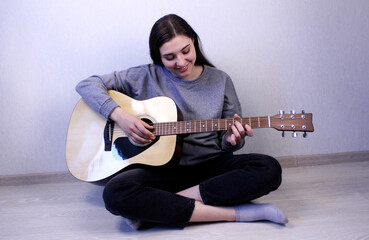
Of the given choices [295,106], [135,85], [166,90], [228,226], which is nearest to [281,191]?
[228,226]

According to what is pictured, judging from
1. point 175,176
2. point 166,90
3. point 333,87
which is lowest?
point 175,176

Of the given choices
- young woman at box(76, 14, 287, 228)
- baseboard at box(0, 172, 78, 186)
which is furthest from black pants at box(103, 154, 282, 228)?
baseboard at box(0, 172, 78, 186)

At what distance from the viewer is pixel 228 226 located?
1061 mm

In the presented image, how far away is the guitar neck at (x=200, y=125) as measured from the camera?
1.09m

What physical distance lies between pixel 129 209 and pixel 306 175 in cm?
Answer: 101

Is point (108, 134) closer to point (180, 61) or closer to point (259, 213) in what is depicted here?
point (180, 61)

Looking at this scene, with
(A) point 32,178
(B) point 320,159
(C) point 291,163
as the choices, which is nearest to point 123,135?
(A) point 32,178

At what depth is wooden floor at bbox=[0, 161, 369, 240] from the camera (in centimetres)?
101

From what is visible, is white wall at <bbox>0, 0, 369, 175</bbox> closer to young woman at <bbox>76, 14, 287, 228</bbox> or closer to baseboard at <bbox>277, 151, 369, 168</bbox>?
baseboard at <bbox>277, 151, 369, 168</bbox>

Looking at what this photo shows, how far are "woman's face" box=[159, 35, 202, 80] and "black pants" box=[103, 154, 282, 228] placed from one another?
42cm

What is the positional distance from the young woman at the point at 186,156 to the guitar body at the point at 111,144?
0.04 meters

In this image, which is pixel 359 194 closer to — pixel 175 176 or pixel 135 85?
pixel 175 176

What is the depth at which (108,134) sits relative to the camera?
1.23 m

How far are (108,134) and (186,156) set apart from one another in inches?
13.7
